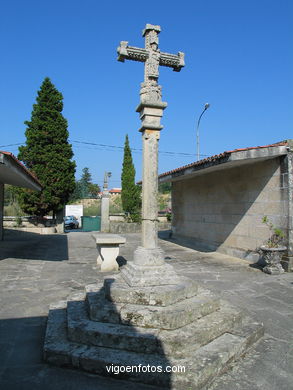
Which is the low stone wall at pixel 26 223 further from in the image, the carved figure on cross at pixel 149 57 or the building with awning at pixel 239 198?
the carved figure on cross at pixel 149 57

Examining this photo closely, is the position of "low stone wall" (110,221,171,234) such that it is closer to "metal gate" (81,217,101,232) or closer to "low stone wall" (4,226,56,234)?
"low stone wall" (4,226,56,234)

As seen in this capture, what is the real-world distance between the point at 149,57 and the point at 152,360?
12.9ft

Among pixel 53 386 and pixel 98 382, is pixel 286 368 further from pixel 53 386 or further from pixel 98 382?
pixel 53 386

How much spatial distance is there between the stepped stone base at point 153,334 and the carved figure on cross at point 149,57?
2703mm

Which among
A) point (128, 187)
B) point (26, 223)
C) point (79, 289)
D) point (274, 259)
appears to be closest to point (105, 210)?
point (26, 223)

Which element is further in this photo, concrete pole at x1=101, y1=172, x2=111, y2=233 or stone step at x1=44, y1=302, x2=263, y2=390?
concrete pole at x1=101, y1=172, x2=111, y2=233

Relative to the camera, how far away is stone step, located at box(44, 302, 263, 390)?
8.16 ft

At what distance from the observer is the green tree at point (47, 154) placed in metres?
17.2

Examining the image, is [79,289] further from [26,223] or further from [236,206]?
[26,223]

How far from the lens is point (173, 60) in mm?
4461

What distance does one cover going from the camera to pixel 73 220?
27188 millimetres

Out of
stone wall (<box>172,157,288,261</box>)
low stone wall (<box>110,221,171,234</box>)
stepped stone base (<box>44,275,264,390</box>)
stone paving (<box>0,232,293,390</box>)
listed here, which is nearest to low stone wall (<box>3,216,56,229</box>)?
low stone wall (<box>110,221,171,234</box>)

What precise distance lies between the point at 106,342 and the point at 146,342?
42cm

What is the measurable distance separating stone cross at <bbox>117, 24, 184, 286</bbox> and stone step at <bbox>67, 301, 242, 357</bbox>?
818 mm
